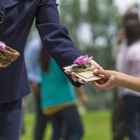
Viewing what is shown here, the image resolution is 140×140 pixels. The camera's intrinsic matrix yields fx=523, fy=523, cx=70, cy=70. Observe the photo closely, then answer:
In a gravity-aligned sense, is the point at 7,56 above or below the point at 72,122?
above

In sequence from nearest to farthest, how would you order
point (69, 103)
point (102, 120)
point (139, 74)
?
point (139, 74)
point (69, 103)
point (102, 120)

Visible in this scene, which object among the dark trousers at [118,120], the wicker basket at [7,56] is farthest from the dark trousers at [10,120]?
the dark trousers at [118,120]

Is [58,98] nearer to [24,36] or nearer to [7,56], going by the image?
[24,36]

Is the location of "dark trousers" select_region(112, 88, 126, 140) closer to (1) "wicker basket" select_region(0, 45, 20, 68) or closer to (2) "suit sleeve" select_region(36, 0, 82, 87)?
(2) "suit sleeve" select_region(36, 0, 82, 87)

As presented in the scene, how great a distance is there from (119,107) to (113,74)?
3.63 m

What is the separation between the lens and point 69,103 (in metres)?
6.02

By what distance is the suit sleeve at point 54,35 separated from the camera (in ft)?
9.83

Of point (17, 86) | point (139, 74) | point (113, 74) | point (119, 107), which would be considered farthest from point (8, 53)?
point (119, 107)

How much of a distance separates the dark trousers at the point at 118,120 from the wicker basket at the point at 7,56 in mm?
3603

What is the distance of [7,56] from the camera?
2852 mm

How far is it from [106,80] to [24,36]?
0.60 metres

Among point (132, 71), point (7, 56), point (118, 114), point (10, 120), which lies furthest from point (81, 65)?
point (118, 114)

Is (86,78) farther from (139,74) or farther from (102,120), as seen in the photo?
(102,120)

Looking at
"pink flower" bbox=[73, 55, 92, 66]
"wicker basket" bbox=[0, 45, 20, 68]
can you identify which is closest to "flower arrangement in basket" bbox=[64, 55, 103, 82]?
"pink flower" bbox=[73, 55, 92, 66]
